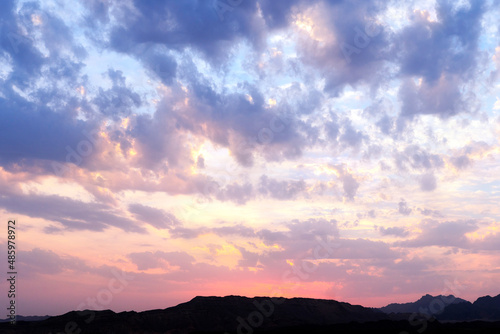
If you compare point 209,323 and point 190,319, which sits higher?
point 190,319

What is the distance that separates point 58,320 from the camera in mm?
160250

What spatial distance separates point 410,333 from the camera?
129m

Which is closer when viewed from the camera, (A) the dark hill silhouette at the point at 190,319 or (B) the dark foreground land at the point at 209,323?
(B) the dark foreground land at the point at 209,323

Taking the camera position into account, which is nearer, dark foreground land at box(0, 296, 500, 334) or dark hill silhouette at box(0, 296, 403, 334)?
dark foreground land at box(0, 296, 500, 334)

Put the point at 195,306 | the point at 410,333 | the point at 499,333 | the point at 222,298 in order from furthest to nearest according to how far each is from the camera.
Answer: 1. the point at 222,298
2. the point at 195,306
3. the point at 410,333
4. the point at 499,333

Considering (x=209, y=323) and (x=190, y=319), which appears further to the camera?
(x=209, y=323)

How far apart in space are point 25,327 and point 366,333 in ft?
352

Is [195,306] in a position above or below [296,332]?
above

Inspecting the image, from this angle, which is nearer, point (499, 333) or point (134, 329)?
point (499, 333)

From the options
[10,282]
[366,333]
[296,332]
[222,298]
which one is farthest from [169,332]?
[10,282]

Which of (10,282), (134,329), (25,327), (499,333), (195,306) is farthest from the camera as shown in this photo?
(195,306)

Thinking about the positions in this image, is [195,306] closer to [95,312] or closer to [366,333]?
[95,312]

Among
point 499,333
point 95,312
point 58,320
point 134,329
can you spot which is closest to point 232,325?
point 134,329

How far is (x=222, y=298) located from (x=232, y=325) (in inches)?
1059
